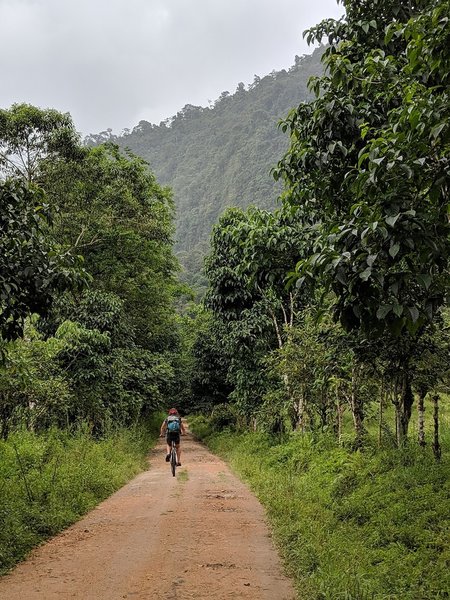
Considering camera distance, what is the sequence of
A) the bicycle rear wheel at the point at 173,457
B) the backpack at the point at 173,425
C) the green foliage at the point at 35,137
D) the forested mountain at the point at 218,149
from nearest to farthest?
the bicycle rear wheel at the point at 173,457
the backpack at the point at 173,425
the green foliage at the point at 35,137
the forested mountain at the point at 218,149

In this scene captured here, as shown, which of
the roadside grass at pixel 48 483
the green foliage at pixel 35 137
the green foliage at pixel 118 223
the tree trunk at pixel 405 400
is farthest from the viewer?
the green foliage at pixel 118 223

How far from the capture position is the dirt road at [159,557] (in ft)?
18.7

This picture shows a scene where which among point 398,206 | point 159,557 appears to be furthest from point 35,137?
point 398,206

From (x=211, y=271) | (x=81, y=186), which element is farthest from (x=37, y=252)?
(x=211, y=271)

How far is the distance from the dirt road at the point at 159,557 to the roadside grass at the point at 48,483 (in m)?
0.26

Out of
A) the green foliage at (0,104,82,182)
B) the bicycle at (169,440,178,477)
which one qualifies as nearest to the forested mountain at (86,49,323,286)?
the green foliage at (0,104,82,182)

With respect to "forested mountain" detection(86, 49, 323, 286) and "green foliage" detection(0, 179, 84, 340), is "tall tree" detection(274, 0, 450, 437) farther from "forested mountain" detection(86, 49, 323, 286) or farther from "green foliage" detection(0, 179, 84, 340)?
"forested mountain" detection(86, 49, 323, 286)

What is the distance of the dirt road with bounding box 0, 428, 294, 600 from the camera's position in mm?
5703

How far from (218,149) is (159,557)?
125 metres

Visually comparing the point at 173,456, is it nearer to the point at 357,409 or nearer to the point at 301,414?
the point at 301,414

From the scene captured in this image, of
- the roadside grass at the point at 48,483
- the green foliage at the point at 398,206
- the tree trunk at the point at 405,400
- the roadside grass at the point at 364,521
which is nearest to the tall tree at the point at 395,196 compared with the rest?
the green foliage at the point at 398,206

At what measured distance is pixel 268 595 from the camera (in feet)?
18.3

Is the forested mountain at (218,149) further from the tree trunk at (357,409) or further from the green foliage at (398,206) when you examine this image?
the green foliage at (398,206)

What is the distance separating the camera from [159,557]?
6.91 m
